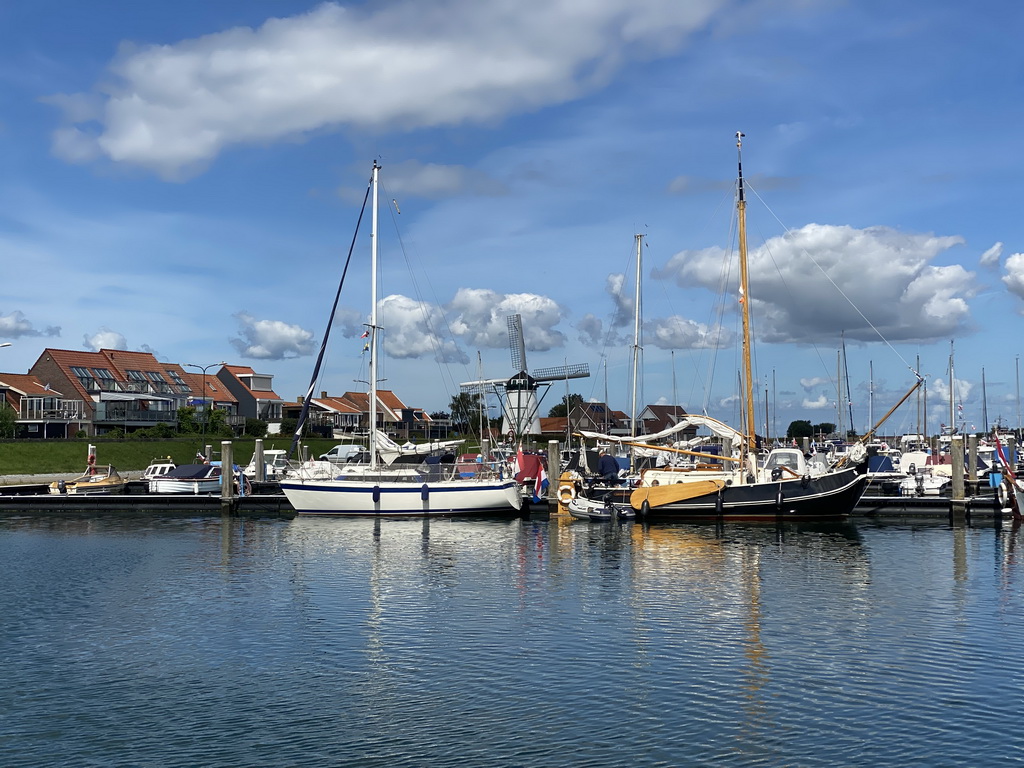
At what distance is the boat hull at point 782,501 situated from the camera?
52812 millimetres

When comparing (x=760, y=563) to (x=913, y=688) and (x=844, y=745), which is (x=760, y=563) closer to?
(x=913, y=688)

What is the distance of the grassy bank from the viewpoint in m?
89.9

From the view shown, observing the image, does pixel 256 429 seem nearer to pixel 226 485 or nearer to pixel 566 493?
pixel 226 485

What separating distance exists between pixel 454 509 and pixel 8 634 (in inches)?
1225

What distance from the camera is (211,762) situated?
17234 millimetres

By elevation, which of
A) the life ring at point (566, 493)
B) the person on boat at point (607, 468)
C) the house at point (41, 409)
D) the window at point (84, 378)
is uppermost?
the window at point (84, 378)

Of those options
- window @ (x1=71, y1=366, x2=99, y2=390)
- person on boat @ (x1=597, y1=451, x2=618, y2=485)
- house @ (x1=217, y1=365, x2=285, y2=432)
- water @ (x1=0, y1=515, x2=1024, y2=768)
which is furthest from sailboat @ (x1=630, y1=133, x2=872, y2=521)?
house @ (x1=217, y1=365, x2=285, y2=432)

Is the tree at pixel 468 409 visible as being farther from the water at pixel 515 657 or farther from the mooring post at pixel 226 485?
the water at pixel 515 657

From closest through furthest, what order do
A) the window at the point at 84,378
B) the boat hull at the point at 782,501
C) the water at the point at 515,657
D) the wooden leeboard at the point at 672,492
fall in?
the water at the point at 515,657, the boat hull at the point at 782,501, the wooden leeboard at the point at 672,492, the window at the point at 84,378

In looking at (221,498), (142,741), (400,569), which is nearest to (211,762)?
(142,741)

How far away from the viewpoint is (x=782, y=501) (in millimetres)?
53469

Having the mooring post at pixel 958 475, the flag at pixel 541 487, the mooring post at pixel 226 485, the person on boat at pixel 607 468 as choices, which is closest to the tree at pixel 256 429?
the mooring post at pixel 226 485

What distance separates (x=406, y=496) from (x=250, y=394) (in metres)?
114

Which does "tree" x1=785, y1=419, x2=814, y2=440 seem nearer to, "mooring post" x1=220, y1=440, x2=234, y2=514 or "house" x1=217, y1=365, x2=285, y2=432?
"house" x1=217, y1=365, x2=285, y2=432
